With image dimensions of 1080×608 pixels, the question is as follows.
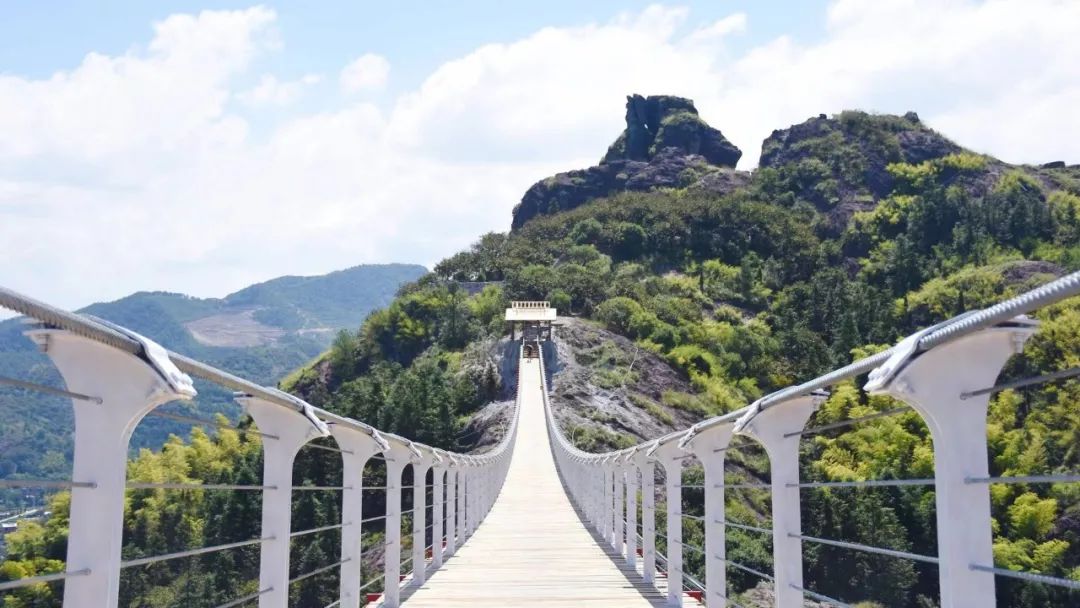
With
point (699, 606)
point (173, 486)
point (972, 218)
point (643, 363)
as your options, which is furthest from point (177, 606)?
point (972, 218)

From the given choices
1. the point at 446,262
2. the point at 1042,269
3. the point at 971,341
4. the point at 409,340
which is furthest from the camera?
the point at 446,262

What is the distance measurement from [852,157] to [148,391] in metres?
97.9

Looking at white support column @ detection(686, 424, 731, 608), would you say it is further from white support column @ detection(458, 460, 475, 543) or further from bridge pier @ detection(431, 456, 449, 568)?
white support column @ detection(458, 460, 475, 543)

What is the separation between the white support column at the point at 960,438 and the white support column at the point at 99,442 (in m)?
1.62

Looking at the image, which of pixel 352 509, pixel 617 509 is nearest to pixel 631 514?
pixel 617 509

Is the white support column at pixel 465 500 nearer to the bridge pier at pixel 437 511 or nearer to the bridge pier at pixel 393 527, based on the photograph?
the bridge pier at pixel 437 511

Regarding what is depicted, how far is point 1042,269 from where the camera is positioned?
60062 mm

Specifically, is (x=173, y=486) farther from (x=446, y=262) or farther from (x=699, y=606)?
(x=446, y=262)

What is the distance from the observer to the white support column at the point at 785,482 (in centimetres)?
370

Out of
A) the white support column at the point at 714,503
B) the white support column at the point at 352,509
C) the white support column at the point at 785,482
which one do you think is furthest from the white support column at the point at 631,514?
the white support column at the point at 785,482

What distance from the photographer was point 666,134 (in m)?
114

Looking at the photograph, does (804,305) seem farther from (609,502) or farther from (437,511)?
(437,511)

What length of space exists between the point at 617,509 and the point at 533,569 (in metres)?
1.84

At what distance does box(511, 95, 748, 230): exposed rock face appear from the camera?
4156 inches
